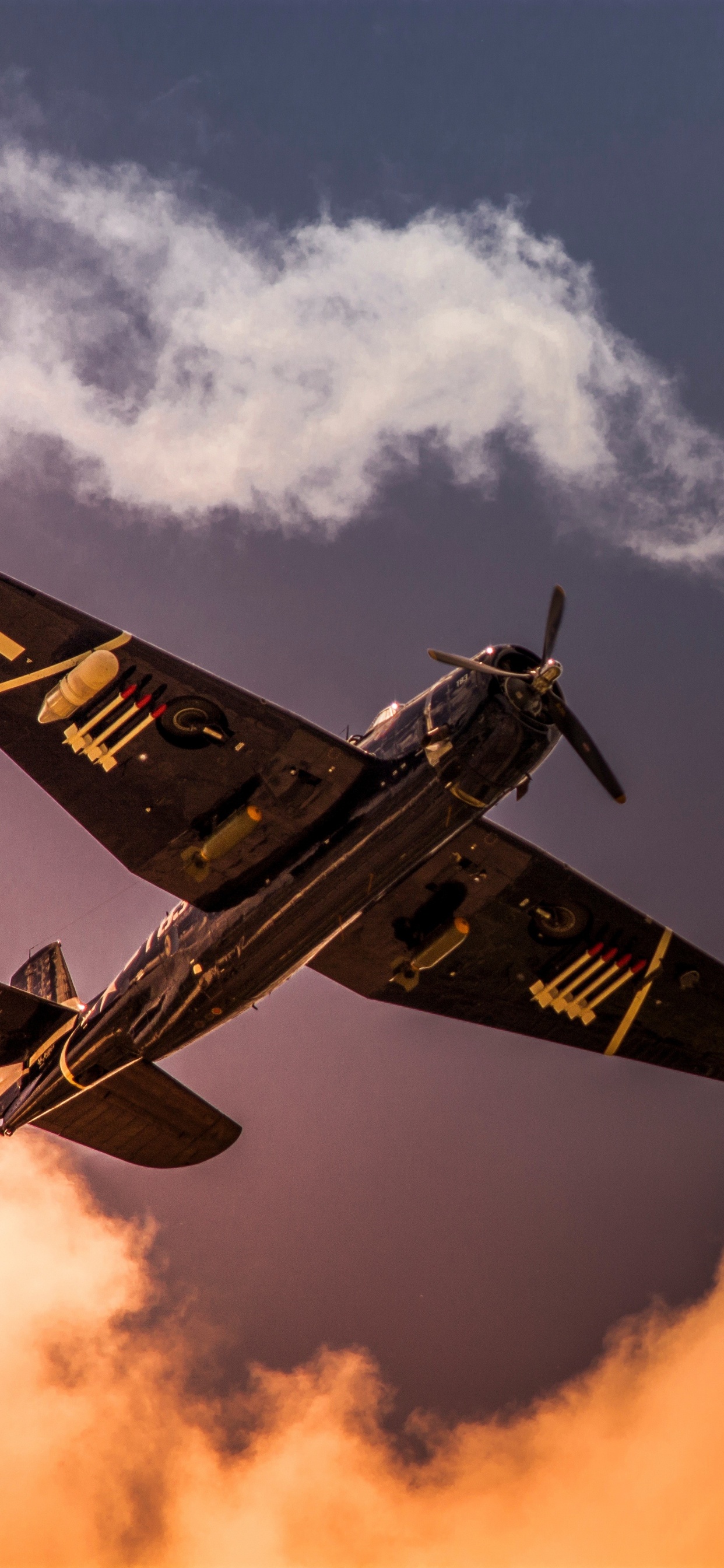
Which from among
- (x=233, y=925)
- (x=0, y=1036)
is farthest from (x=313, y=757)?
(x=0, y=1036)

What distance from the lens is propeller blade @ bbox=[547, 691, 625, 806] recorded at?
26859 millimetres

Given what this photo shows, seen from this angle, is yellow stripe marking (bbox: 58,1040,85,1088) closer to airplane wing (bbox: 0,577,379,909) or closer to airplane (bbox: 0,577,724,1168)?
airplane (bbox: 0,577,724,1168)

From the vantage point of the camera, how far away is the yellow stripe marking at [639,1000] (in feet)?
113

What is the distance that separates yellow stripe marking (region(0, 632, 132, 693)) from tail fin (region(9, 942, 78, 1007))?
32.2ft

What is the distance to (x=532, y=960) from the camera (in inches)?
1395

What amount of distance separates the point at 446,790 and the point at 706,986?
38.0 ft

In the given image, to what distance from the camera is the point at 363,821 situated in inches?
1131

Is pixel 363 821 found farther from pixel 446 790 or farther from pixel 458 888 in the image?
pixel 458 888

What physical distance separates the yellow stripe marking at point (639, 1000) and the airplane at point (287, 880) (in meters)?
0.06

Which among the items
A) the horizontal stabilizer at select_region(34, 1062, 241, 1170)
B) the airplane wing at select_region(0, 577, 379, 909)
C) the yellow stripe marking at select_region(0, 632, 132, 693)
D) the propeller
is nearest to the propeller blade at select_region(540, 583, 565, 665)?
the propeller

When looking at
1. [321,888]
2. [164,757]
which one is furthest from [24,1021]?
[321,888]

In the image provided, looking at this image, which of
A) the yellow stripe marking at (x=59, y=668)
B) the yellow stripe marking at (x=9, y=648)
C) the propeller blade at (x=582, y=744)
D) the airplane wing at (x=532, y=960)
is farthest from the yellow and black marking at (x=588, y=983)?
the yellow stripe marking at (x=9, y=648)

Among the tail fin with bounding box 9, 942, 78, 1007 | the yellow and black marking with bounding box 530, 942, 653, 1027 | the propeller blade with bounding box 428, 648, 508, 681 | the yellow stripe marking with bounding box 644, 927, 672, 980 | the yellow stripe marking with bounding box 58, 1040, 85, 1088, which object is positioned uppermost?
the yellow stripe marking with bounding box 644, 927, 672, 980

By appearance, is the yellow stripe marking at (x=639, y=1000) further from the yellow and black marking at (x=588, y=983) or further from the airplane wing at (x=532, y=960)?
the yellow and black marking at (x=588, y=983)
